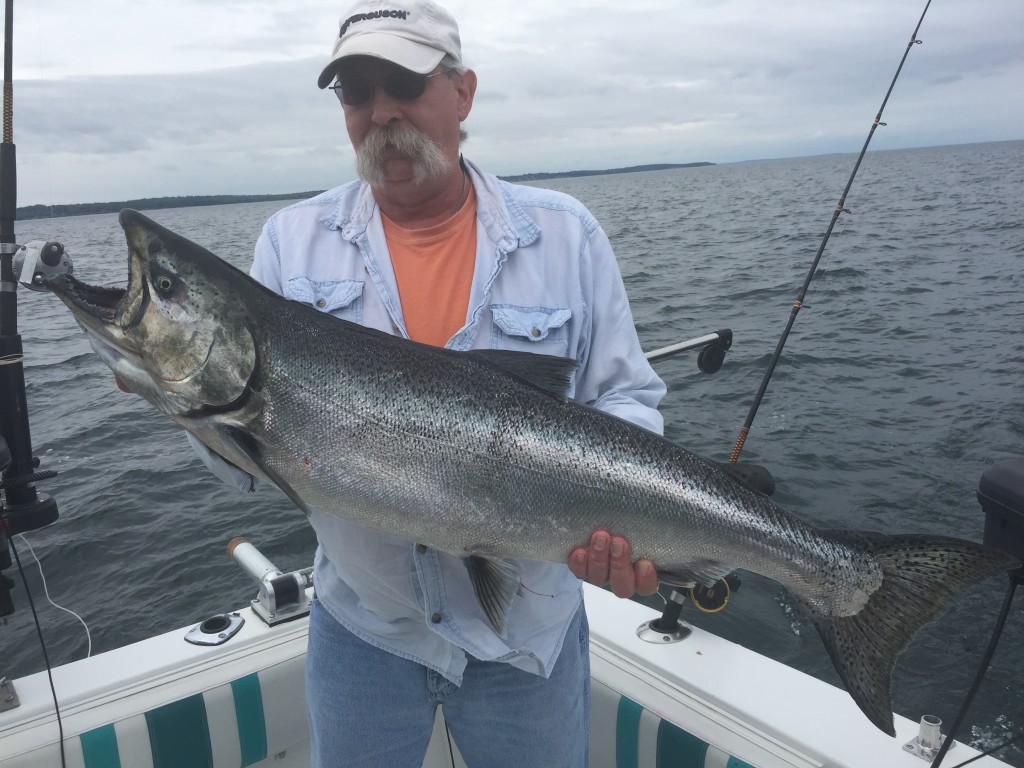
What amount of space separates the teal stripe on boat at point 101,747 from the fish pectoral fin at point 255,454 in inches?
77.2

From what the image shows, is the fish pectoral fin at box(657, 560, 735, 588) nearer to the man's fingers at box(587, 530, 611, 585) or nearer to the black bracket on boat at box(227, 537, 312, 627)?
the man's fingers at box(587, 530, 611, 585)

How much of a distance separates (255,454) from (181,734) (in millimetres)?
2057

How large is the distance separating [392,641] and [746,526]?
4.40 ft

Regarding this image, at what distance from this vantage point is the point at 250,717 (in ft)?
12.7

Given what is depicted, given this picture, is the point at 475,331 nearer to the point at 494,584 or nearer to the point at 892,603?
the point at 494,584

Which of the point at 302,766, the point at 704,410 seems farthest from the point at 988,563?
the point at 704,410

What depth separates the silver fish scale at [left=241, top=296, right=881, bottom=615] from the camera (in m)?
2.47

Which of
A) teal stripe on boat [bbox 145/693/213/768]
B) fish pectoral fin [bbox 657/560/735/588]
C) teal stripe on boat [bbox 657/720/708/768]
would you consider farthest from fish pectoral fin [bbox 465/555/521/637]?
teal stripe on boat [bbox 145/693/213/768]

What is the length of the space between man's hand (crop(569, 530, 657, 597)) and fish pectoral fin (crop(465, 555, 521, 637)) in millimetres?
215

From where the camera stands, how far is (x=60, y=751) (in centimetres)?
338

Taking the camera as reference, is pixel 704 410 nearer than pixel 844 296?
Yes

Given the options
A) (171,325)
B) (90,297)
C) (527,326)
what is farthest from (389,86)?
(90,297)

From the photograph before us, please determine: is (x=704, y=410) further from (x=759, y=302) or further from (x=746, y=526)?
(x=746, y=526)

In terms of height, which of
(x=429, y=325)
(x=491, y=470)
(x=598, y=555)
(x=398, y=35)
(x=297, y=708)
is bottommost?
(x=297, y=708)
